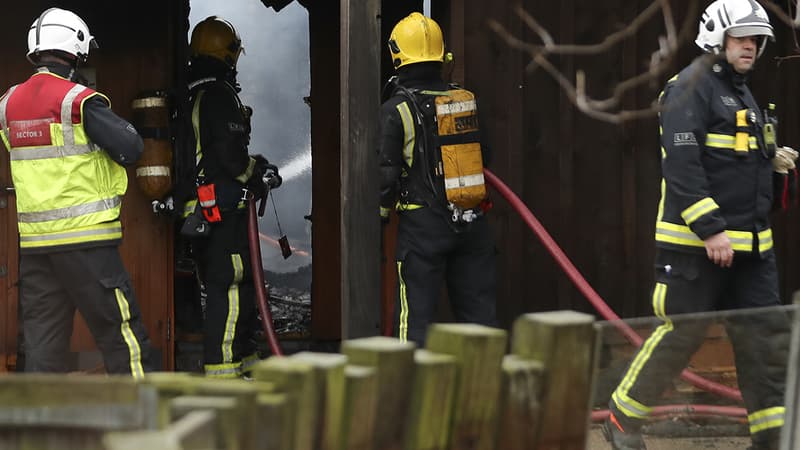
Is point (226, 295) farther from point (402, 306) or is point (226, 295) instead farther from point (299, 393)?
point (299, 393)

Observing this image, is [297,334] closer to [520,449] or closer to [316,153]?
[316,153]

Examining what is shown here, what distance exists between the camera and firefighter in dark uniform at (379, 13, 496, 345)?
5.60 metres

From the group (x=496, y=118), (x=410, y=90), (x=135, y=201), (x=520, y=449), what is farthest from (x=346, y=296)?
(x=520, y=449)

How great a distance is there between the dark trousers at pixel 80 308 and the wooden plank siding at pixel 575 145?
2.24 metres

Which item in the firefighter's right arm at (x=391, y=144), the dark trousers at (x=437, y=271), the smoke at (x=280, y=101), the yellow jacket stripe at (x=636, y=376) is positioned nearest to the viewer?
the yellow jacket stripe at (x=636, y=376)

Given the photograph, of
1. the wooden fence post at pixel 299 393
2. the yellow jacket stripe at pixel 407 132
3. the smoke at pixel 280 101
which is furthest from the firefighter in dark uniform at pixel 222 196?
the wooden fence post at pixel 299 393

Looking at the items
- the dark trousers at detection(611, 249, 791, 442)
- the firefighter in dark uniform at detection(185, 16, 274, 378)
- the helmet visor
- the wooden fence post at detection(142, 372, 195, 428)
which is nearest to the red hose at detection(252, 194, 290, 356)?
the firefighter in dark uniform at detection(185, 16, 274, 378)

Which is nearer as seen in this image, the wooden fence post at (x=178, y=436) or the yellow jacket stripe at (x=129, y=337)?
the wooden fence post at (x=178, y=436)

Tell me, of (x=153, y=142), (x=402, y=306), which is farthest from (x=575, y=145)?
(x=153, y=142)

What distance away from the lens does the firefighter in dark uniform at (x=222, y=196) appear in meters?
6.48

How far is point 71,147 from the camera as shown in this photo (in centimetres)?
517

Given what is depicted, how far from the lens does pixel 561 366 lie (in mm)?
2188

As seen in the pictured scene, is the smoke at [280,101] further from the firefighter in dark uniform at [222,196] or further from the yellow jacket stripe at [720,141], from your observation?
the yellow jacket stripe at [720,141]

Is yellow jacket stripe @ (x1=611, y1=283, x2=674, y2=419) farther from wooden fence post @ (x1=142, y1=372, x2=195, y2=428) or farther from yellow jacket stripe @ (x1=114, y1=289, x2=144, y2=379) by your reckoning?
yellow jacket stripe @ (x1=114, y1=289, x2=144, y2=379)
